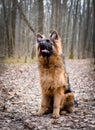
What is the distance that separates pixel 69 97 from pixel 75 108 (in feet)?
2.28

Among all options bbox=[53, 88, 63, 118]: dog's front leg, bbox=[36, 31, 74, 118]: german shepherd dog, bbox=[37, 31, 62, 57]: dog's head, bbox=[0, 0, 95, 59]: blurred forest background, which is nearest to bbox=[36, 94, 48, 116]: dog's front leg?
bbox=[36, 31, 74, 118]: german shepherd dog

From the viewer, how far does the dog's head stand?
22.5ft

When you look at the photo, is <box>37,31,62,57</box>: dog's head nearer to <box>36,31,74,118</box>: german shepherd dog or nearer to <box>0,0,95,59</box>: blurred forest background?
<box>36,31,74,118</box>: german shepherd dog

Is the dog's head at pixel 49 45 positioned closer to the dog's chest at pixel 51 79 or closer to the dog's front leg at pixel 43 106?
the dog's chest at pixel 51 79

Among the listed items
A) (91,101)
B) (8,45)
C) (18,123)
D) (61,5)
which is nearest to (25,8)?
(61,5)

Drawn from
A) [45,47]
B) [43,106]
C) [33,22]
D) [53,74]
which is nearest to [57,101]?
[43,106]

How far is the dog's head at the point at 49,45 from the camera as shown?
6871mm

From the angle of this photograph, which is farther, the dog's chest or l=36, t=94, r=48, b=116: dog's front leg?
l=36, t=94, r=48, b=116: dog's front leg

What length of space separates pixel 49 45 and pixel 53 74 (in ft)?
2.30

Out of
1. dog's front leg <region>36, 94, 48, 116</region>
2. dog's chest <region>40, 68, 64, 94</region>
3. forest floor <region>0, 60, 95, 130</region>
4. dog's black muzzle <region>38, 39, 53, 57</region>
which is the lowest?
forest floor <region>0, 60, 95, 130</region>

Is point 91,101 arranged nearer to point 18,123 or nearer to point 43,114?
point 43,114

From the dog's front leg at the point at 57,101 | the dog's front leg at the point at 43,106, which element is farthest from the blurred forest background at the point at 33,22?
the dog's front leg at the point at 57,101

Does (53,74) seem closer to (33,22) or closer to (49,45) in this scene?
(49,45)

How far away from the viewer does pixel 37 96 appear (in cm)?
1031
